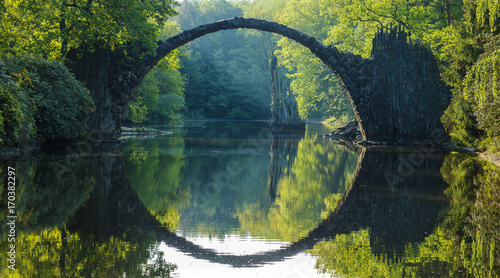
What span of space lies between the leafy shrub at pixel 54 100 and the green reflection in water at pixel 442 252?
1308 centimetres

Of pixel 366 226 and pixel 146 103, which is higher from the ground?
pixel 146 103

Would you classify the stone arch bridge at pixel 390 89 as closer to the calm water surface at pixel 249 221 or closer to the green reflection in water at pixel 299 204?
the green reflection in water at pixel 299 204

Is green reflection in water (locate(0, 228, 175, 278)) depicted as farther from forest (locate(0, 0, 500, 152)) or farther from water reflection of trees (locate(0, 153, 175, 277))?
forest (locate(0, 0, 500, 152))

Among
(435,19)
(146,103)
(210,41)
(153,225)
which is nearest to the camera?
(153,225)

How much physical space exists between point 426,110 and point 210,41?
67331 mm

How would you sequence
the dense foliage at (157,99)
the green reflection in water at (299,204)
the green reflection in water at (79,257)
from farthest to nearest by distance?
1. the dense foliage at (157,99)
2. the green reflection in water at (299,204)
3. the green reflection in water at (79,257)

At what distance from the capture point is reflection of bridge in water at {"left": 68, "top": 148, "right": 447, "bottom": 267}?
19.4ft

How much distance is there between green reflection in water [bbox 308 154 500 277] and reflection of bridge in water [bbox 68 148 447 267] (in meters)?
0.17

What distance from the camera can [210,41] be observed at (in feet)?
283

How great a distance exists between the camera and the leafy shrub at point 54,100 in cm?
1692

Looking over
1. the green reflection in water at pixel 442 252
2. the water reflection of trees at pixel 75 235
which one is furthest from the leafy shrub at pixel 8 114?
the green reflection in water at pixel 442 252

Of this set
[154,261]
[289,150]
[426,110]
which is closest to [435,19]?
[426,110]

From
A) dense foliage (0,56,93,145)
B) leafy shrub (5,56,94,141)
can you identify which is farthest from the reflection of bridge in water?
leafy shrub (5,56,94,141)

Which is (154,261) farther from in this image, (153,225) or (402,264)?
(402,264)
